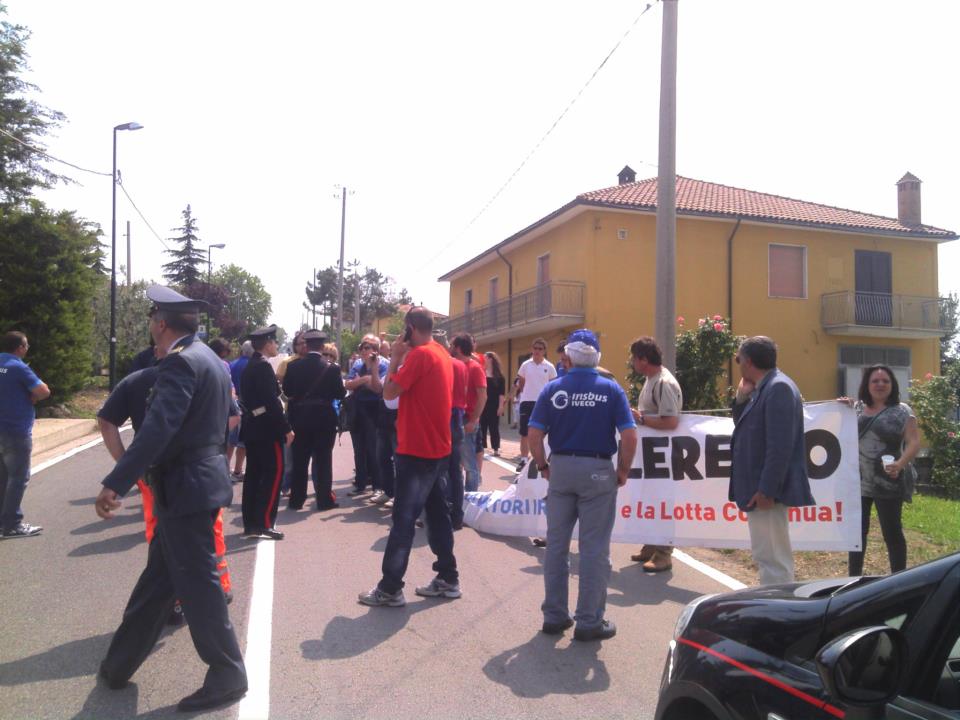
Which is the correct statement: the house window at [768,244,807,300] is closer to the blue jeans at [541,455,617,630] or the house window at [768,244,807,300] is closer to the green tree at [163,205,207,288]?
the blue jeans at [541,455,617,630]

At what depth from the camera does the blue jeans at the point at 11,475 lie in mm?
7574

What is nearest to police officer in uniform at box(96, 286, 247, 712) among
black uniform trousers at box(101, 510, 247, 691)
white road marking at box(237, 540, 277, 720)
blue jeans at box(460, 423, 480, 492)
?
black uniform trousers at box(101, 510, 247, 691)

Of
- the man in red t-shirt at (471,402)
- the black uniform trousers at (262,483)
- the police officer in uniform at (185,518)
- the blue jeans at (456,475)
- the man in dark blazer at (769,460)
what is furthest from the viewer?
the man in red t-shirt at (471,402)

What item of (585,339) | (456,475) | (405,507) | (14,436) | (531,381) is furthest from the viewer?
(531,381)

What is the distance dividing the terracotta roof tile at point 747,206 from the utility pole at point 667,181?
49.6ft

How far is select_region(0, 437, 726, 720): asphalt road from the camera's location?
405 cm

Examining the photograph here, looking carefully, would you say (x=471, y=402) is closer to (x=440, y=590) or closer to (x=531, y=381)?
(x=531, y=381)

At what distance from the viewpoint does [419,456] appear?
18.2ft

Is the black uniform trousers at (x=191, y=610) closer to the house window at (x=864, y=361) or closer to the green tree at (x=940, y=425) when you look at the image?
the green tree at (x=940, y=425)

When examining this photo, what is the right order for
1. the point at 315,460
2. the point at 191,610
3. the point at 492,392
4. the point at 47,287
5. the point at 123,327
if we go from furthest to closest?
1. the point at 123,327
2. the point at 47,287
3. the point at 492,392
4. the point at 315,460
5. the point at 191,610

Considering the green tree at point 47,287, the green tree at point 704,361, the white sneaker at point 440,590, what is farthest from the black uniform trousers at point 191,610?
the green tree at point 47,287

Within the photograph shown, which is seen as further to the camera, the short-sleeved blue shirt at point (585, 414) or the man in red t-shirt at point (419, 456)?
the man in red t-shirt at point (419, 456)

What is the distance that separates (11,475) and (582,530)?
5.60 metres

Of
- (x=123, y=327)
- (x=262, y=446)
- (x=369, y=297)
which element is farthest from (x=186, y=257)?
(x=262, y=446)
